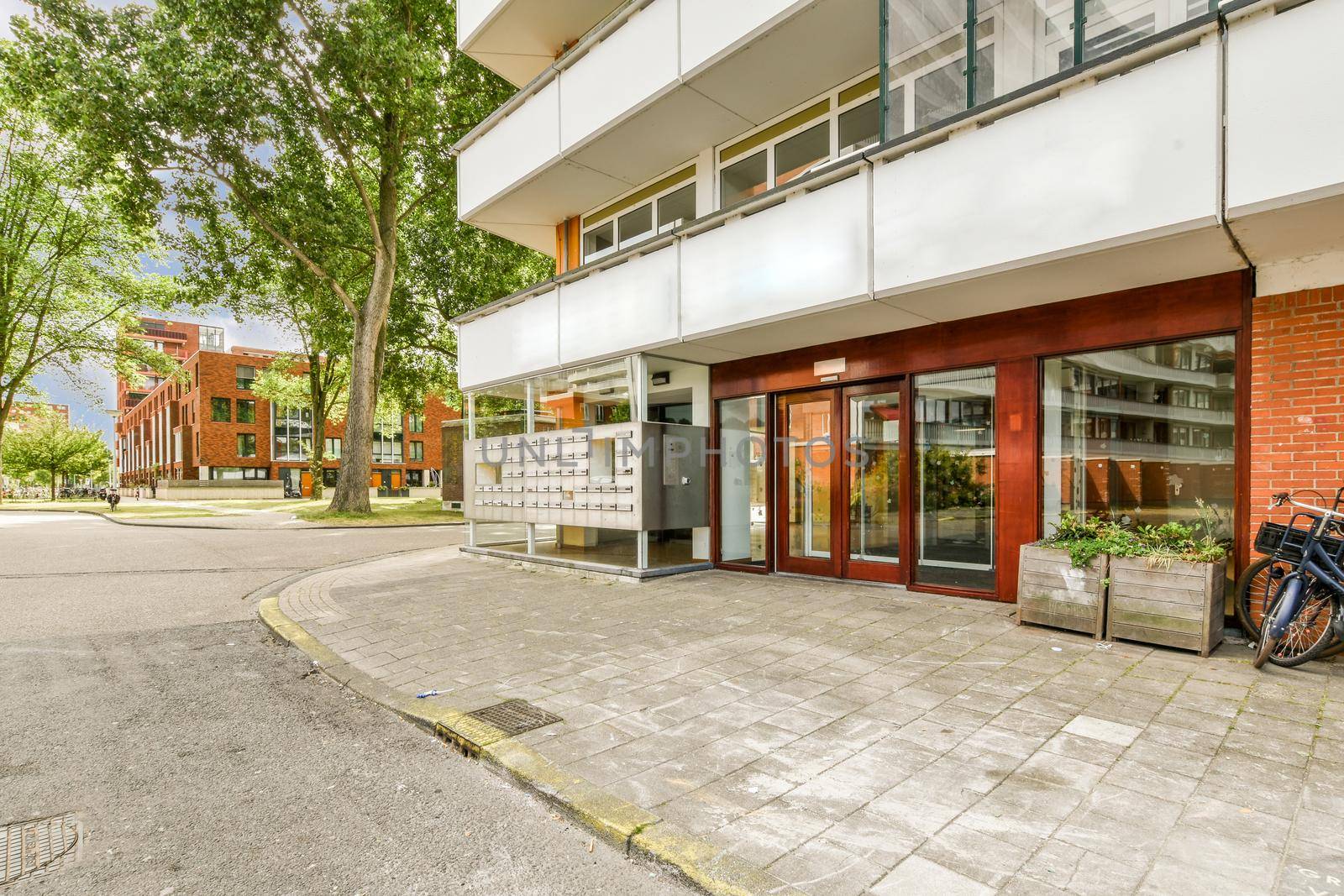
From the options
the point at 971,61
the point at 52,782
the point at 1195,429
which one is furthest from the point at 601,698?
the point at 971,61

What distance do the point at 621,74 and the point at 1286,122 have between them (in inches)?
296

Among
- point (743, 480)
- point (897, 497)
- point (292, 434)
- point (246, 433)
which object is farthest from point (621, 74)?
point (292, 434)

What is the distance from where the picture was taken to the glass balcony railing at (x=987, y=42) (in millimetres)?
5133

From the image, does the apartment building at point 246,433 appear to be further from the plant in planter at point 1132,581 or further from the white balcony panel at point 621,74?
the plant in planter at point 1132,581

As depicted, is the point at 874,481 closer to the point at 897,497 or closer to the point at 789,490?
the point at 897,497

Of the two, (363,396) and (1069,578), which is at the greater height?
(363,396)

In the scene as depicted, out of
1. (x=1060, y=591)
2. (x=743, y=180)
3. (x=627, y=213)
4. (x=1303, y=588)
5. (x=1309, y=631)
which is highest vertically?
(x=627, y=213)

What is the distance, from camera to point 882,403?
26.6 feet

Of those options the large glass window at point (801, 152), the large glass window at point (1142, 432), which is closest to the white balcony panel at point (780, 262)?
the large glass window at point (801, 152)

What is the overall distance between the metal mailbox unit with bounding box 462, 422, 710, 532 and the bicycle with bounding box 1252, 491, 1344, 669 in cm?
642

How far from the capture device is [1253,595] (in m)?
5.18

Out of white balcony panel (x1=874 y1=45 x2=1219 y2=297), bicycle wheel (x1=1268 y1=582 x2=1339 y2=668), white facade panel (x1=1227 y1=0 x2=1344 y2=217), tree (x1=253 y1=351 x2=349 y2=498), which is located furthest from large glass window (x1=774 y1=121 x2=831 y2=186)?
tree (x1=253 y1=351 x2=349 y2=498)

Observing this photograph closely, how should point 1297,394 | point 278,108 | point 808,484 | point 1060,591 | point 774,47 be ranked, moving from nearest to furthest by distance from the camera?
point 1297,394 < point 1060,591 < point 774,47 < point 808,484 < point 278,108

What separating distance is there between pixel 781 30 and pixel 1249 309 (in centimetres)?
547
